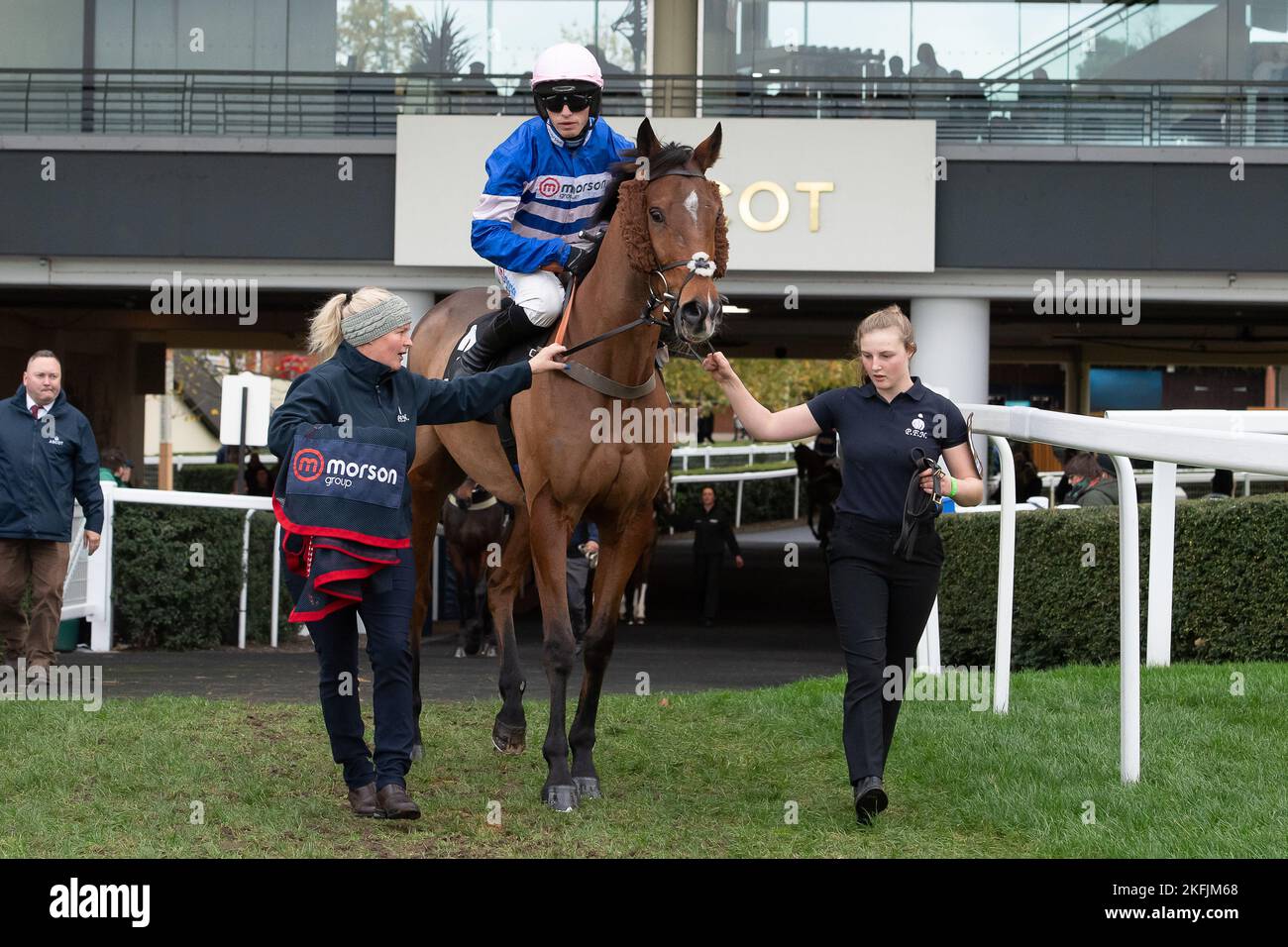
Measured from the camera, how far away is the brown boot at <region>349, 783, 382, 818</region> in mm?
5117

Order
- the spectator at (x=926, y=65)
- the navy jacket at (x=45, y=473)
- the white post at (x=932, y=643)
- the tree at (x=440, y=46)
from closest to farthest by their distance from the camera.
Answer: the white post at (x=932, y=643) < the navy jacket at (x=45, y=473) < the spectator at (x=926, y=65) < the tree at (x=440, y=46)

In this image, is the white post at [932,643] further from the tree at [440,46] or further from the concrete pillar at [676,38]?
Result: the tree at [440,46]

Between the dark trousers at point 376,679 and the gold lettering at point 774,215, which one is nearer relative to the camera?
the dark trousers at point 376,679

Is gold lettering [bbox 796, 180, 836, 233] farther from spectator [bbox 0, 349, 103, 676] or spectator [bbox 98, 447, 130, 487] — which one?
spectator [bbox 0, 349, 103, 676]

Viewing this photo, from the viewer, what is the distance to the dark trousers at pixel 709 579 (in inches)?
639

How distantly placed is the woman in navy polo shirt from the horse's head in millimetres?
306

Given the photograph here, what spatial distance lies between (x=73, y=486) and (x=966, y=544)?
5.68 meters

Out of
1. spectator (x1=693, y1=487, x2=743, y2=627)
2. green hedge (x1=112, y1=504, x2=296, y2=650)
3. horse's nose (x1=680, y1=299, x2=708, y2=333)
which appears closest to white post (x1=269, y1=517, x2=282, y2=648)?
green hedge (x1=112, y1=504, x2=296, y2=650)

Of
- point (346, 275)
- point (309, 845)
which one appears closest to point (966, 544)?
point (309, 845)

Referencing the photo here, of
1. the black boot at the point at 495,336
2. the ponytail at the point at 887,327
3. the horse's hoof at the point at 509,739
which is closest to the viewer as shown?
the ponytail at the point at 887,327

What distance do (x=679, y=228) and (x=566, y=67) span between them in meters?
1.02

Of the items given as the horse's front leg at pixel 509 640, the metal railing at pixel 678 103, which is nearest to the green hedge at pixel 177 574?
the metal railing at pixel 678 103

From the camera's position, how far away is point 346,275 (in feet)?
52.7
